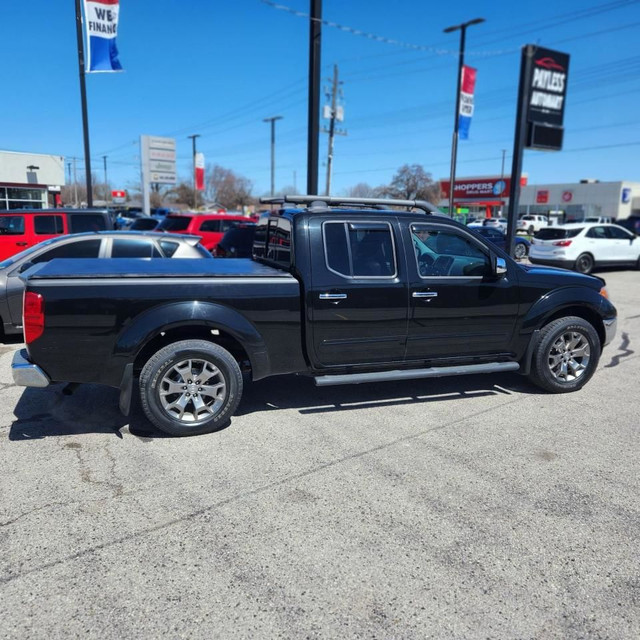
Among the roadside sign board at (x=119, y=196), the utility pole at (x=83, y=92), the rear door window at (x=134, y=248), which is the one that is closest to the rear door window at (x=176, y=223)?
the utility pole at (x=83, y=92)

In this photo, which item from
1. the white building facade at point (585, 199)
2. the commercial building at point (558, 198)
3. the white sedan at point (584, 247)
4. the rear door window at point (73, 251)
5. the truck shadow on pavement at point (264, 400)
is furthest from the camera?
the white building facade at point (585, 199)

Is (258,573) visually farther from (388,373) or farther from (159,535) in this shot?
(388,373)

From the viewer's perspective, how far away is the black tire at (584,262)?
17.1 meters

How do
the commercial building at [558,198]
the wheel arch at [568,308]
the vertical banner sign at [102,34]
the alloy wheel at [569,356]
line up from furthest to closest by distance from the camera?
the commercial building at [558,198], the vertical banner sign at [102,34], the alloy wheel at [569,356], the wheel arch at [568,308]

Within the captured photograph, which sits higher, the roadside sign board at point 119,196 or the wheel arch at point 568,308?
the roadside sign board at point 119,196

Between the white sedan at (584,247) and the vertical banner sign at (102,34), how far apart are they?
13.4 meters

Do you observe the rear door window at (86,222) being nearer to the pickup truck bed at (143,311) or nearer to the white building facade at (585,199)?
the pickup truck bed at (143,311)

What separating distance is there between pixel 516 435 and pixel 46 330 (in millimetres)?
3848

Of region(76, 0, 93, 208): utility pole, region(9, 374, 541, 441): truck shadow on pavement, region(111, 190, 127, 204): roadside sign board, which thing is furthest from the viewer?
region(111, 190, 127, 204): roadside sign board

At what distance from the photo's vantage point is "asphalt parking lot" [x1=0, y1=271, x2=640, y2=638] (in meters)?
2.48

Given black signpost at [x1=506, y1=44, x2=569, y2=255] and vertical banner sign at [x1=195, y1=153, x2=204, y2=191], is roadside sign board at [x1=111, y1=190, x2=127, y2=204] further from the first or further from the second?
black signpost at [x1=506, y1=44, x2=569, y2=255]

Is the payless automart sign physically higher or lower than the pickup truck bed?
higher

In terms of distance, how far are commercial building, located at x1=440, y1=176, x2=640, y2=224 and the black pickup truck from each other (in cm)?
5515

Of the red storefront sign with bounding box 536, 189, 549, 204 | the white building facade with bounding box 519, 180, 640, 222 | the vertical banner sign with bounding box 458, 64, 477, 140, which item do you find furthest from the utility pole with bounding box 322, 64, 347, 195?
the red storefront sign with bounding box 536, 189, 549, 204
